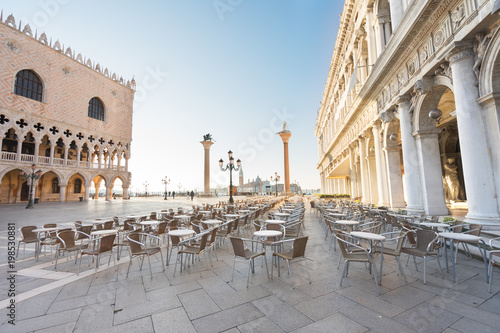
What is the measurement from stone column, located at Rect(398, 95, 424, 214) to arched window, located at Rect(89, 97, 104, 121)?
35839 mm

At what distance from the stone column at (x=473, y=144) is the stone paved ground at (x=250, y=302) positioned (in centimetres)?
167

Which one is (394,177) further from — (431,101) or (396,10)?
(396,10)

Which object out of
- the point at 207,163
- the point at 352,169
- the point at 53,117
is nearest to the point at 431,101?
the point at 352,169

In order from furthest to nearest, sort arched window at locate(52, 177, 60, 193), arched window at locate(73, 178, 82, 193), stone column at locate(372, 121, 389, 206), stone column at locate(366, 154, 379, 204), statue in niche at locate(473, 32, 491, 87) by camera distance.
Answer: arched window at locate(73, 178, 82, 193), arched window at locate(52, 177, 60, 193), stone column at locate(366, 154, 379, 204), stone column at locate(372, 121, 389, 206), statue in niche at locate(473, 32, 491, 87)

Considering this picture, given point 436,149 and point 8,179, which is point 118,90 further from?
point 436,149

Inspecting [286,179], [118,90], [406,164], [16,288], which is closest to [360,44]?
[406,164]

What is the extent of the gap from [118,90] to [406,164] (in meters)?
38.4

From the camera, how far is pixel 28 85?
24.8 m

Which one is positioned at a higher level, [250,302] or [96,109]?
[96,109]

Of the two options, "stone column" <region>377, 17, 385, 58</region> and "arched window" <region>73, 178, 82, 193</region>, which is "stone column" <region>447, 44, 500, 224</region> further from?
"arched window" <region>73, 178, 82, 193</region>

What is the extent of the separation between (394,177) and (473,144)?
17.8 feet

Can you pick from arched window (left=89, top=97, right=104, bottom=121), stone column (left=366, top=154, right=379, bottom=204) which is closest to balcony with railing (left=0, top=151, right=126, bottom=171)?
arched window (left=89, top=97, right=104, bottom=121)

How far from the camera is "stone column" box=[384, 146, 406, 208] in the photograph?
34.4ft

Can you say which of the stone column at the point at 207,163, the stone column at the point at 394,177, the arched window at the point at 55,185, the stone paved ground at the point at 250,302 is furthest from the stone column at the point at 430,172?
Answer: the arched window at the point at 55,185
